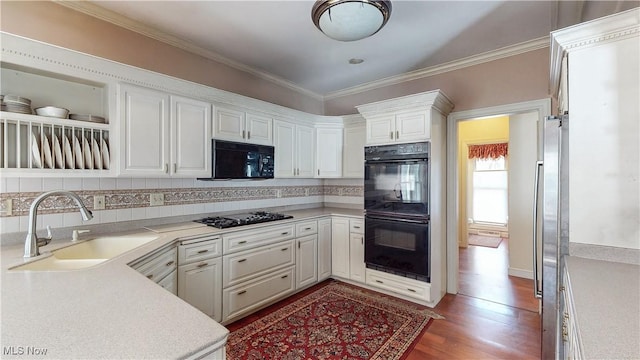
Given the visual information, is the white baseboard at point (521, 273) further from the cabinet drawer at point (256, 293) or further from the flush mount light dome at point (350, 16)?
the flush mount light dome at point (350, 16)

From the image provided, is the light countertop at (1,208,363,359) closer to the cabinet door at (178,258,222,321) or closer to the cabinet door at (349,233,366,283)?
the cabinet door at (178,258,222,321)

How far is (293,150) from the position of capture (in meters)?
3.53

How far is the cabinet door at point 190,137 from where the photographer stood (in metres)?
2.39

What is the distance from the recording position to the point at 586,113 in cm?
148

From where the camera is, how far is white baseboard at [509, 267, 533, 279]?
145 inches

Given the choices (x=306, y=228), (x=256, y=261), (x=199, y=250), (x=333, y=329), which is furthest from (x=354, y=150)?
(x=199, y=250)

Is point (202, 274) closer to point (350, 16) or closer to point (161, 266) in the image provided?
point (161, 266)

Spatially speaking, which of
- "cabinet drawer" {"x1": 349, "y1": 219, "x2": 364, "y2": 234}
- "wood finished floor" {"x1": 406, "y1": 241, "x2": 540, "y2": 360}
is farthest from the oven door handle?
"wood finished floor" {"x1": 406, "y1": 241, "x2": 540, "y2": 360}

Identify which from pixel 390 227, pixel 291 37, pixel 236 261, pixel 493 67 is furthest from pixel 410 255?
pixel 291 37

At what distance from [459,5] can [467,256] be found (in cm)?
401

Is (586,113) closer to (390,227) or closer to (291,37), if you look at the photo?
(390,227)

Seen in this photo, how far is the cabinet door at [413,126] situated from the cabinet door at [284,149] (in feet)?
4.24

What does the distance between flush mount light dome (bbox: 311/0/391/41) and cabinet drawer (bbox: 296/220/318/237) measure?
198 centimetres

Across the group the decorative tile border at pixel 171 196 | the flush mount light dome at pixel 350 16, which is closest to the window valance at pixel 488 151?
the decorative tile border at pixel 171 196
